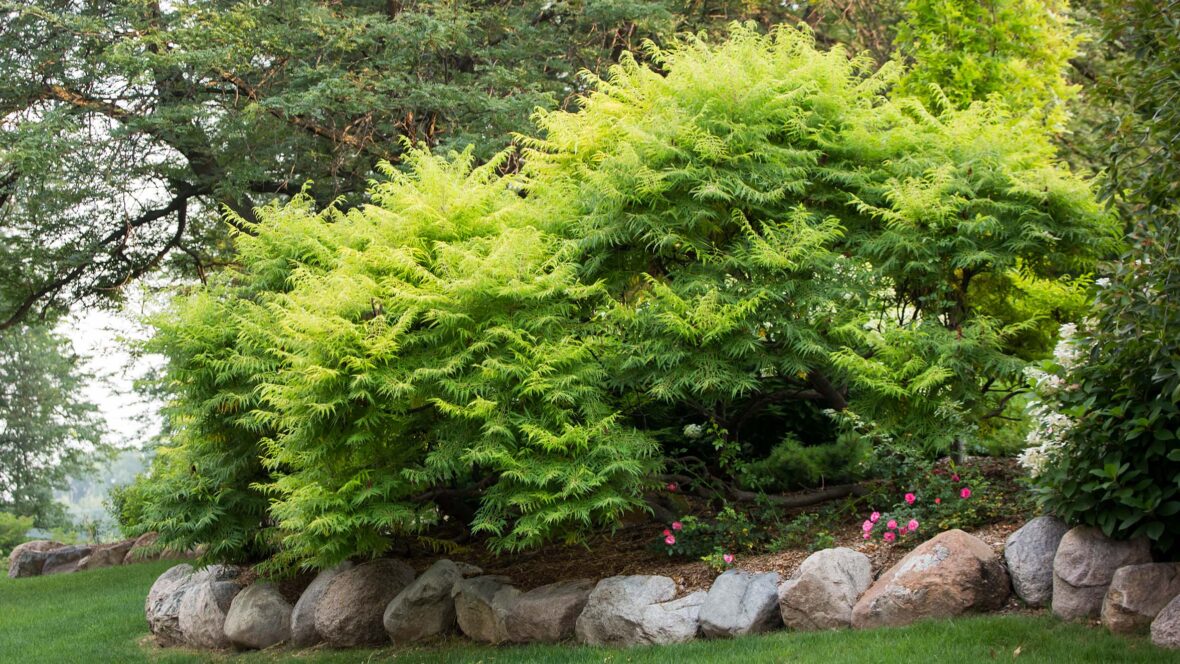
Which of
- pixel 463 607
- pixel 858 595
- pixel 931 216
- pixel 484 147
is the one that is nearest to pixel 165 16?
pixel 484 147

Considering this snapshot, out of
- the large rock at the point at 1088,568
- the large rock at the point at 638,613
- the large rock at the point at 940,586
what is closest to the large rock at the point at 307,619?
the large rock at the point at 638,613

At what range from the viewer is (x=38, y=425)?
27781 mm

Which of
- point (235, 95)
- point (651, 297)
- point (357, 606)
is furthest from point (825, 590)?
point (235, 95)

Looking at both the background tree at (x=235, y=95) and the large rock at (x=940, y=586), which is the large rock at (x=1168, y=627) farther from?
the background tree at (x=235, y=95)

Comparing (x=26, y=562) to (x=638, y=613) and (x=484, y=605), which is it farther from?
(x=638, y=613)

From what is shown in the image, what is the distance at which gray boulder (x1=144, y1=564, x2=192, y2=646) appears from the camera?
9898 mm

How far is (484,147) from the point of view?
1275 centimetres

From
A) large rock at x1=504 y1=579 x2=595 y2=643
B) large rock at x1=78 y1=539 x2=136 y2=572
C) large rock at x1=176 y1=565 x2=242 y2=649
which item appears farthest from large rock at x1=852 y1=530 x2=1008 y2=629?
large rock at x1=78 y1=539 x2=136 y2=572

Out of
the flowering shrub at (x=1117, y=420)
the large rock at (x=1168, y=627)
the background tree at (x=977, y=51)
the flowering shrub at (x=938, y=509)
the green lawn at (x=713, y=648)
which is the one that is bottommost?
the green lawn at (x=713, y=648)

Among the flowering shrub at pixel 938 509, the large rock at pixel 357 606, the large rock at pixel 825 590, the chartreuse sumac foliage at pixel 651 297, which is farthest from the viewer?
the large rock at pixel 357 606

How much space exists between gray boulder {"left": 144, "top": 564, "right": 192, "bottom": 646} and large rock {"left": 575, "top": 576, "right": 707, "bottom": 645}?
4.70m

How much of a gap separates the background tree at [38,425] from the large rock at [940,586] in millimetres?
26039

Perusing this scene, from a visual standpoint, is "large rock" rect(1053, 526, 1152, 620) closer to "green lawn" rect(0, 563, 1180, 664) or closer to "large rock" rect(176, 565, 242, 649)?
"green lawn" rect(0, 563, 1180, 664)

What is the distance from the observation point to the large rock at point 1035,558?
624 centimetres
